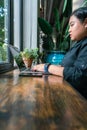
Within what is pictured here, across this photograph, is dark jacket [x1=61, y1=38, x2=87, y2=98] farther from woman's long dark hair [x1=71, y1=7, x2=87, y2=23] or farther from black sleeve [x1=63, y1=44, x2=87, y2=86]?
woman's long dark hair [x1=71, y1=7, x2=87, y2=23]

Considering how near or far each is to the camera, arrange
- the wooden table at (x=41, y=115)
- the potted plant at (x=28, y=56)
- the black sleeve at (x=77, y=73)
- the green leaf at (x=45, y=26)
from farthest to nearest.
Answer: the green leaf at (x=45, y=26) < the potted plant at (x=28, y=56) < the black sleeve at (x=77, y=73) < the wooden table at (x=41, y=115)

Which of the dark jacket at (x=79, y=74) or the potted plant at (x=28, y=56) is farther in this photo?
the potted plant at (x=28, y=56)

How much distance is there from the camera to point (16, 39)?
3.68 meters

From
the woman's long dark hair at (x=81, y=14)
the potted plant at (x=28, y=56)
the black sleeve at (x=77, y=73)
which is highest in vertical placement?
the woman's long dark hair at (x=81, y=14)

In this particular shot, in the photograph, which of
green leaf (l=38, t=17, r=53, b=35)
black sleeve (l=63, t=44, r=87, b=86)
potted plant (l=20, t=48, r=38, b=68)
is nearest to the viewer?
→ black sleeve (l=63, t=44, r=87, b=86)

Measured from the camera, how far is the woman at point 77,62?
1.70 meters

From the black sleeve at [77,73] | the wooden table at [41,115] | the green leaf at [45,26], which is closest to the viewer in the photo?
the wooden table at [41,115]

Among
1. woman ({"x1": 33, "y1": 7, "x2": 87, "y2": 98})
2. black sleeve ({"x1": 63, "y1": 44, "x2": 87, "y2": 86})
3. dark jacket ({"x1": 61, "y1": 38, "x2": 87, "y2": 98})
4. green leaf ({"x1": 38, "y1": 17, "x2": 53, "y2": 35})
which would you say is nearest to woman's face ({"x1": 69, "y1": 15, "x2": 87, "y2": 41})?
Result: woman ({"x1": 33, "y1": 7, "x2": 87, "y2": 98})

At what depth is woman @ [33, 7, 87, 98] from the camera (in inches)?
66.8

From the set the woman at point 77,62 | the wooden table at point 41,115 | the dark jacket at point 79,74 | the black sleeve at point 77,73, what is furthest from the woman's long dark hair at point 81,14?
the wooden table at point 41,115

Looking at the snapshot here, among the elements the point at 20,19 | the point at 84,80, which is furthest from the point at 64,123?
the point at 20,19

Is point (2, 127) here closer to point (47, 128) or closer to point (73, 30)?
point (47, 128)

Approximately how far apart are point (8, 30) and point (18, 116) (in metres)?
2.76

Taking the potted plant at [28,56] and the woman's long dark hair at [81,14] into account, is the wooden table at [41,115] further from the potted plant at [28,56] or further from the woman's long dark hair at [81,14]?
the woman's long dark hair at [81,14]
